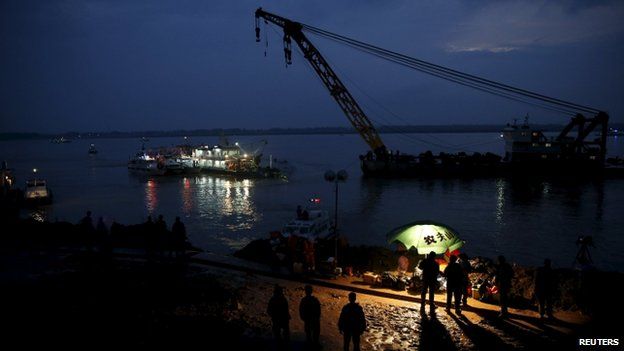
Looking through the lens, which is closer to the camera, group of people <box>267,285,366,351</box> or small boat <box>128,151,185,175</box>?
group of people <box>267,285,366,351</box>

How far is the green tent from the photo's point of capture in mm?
9820

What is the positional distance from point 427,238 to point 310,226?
9239 millimetres

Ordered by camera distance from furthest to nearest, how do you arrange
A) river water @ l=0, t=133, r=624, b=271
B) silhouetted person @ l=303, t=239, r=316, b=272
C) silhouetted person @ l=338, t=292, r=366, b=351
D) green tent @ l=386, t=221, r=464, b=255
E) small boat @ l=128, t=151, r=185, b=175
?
small boat @ l=128, t=151, r=185, b=175 → river water @ l=0, t=133, r=624, b=271 → silhouetted person @ l=303, t=239, r=316, b=272 → green tent @ l=386, t=221, r=464, b=255 → silhouetted person @ l=338, t=292, r=366, b=351

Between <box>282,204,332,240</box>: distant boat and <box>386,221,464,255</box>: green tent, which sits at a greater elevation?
<box>386,221,464,255</box>: green tent

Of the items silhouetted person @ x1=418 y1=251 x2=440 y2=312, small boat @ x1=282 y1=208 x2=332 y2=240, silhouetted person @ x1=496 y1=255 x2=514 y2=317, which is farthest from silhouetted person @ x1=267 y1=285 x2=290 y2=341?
small boat @ x1=282 y1=208 x2=332 y2=240

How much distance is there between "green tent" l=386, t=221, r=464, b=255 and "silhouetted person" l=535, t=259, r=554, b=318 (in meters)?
2.32

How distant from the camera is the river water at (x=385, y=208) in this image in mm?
23266

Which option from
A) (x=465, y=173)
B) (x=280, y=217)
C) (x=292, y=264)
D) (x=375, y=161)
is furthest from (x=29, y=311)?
(x=465, y=173)

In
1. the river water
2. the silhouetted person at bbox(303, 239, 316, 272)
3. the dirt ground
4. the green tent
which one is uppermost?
the green tent

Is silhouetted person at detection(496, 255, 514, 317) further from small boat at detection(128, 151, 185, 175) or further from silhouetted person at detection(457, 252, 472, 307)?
small boat at detection(128, 151, 185, 175)

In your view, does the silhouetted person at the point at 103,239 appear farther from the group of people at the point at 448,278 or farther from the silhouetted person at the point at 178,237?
the group of people at the point at 448,278

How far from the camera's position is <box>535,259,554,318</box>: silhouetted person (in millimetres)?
7742

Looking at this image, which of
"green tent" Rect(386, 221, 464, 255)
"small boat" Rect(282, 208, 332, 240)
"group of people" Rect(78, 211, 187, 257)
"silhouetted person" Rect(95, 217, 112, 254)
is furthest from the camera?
"small boat" Rect(282, 208, 332, 240)

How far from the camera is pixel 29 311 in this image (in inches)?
313
